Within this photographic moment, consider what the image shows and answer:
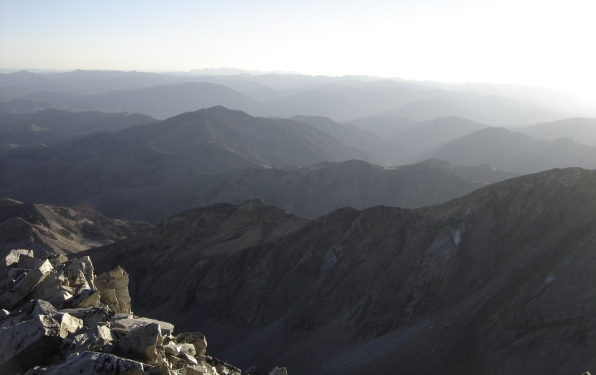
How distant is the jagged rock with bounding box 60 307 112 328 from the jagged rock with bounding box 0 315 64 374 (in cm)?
102

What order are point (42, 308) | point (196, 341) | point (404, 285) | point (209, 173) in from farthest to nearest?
point (209, 173)
point (404, 285)
point (196, 341)
point (42, 308)

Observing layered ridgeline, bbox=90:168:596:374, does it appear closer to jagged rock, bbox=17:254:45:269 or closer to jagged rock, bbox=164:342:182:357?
jagged rock, bbox=164:342:182:357

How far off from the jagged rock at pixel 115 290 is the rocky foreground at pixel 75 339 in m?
2.03

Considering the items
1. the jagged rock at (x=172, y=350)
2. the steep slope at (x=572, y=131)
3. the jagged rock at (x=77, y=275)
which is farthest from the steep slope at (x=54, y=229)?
the steep slope at (x=572, y=131)

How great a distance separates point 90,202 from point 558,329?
10166cm

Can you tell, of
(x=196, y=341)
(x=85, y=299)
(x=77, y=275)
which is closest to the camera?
(x=85, y=299)

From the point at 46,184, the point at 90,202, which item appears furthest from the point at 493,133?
the point at 46,184

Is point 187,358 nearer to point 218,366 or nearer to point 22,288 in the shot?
point 218,366

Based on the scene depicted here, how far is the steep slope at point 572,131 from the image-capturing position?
Answer: 485 feet

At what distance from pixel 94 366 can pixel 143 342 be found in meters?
1.36

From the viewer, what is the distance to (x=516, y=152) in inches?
4909

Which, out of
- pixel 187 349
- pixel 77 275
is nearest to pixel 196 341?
pixel 187 349

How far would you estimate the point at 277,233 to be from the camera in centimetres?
4203

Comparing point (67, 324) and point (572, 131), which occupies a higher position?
point (67, 324)
